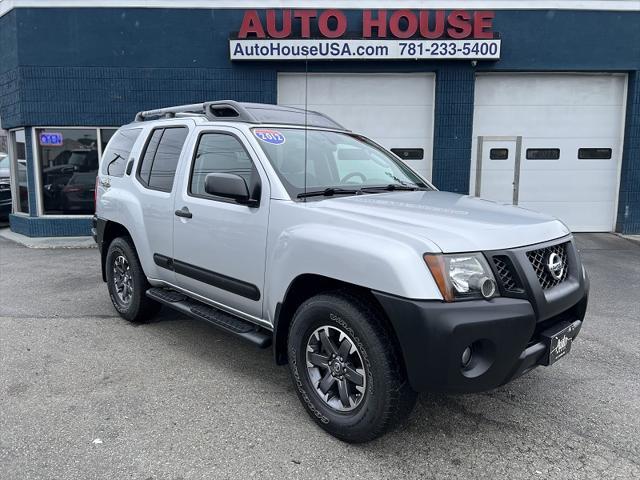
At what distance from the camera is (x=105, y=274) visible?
5570 millimetres

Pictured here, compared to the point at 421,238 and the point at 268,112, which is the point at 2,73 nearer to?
the point at 268,112

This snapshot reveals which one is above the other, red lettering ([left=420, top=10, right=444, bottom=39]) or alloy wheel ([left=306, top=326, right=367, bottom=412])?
red lettering ([left=420, top=10, right=444, bottom=39])

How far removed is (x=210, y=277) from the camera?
3.94 meters

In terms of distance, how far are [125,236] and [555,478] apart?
4247 mm

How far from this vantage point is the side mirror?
3.38 m

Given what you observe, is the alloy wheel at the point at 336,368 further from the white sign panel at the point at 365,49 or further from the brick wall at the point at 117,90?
the brick wall at the point at 117,90

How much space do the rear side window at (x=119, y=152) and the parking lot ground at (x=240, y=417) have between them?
1.60 meters

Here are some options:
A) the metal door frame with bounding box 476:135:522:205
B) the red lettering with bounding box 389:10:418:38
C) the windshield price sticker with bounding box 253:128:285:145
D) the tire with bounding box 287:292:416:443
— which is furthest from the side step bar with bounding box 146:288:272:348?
the metal door frame with bounding box 476:135:522:205

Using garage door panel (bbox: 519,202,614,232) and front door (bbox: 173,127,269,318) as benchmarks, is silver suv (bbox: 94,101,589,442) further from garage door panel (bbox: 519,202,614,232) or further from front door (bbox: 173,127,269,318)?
garage door panel (bbox: 519,202,614,232)

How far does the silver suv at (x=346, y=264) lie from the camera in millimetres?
2607

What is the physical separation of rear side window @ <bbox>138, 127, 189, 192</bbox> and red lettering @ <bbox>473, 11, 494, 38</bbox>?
737 cm

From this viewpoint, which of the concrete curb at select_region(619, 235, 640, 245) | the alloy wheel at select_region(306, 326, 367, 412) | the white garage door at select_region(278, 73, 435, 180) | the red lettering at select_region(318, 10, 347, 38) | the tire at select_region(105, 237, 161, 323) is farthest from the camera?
the white garage door at select_region(278, 73, 435, 180)

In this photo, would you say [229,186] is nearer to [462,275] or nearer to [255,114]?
[255,114]

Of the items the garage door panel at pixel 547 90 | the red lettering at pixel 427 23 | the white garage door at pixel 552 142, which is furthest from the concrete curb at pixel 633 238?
the red lettering at pixel 427 23
